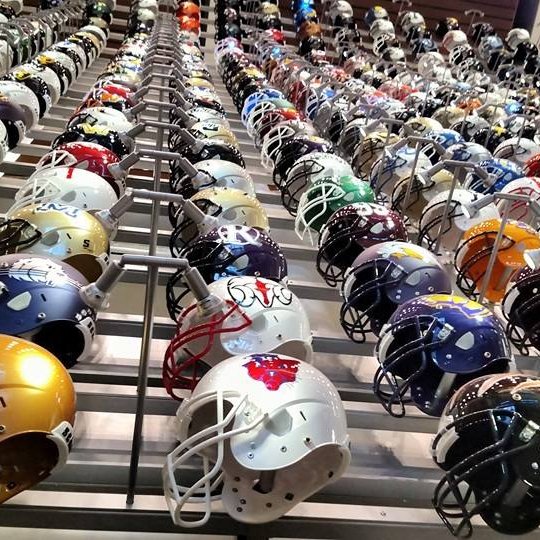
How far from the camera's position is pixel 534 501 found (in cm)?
133

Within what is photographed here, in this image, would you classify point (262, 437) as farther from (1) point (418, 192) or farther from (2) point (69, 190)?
(1) point (418, 192)

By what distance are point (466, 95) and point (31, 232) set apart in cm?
363

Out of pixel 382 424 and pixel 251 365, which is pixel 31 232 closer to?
pixel 251 365

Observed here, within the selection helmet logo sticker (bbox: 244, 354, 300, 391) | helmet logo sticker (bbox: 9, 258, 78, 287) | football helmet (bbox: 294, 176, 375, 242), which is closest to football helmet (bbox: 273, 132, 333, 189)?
football helmet (bbox: 294, 176, 375, 242)

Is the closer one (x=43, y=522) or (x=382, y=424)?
(x=43, y=522)

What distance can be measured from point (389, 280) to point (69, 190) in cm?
109

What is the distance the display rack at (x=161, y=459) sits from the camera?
1.55 metres

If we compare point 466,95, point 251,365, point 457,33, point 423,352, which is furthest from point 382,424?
point 457,33

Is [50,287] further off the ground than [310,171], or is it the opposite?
[50,287]

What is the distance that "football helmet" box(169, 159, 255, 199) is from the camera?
255cm

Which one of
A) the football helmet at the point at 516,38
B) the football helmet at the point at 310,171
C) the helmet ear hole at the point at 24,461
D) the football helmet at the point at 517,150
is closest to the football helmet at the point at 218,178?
the football helmet at the point at 310,171

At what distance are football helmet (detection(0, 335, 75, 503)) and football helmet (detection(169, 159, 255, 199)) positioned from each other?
4.17 feet

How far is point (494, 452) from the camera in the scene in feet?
4.28

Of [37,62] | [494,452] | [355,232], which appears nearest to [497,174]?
[355,232]
